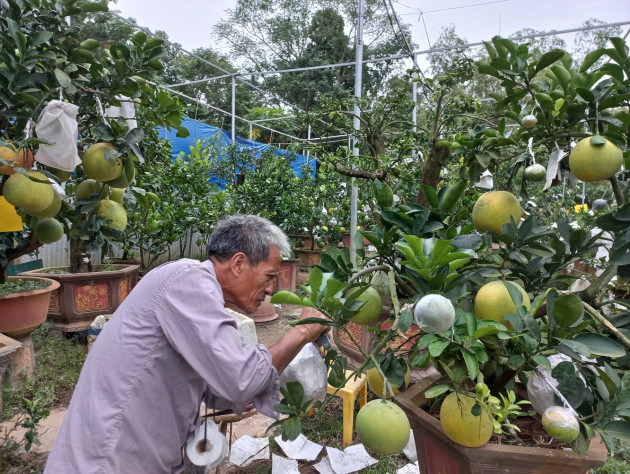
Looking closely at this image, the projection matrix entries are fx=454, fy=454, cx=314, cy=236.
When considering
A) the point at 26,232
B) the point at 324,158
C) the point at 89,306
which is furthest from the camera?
the point at 89,306

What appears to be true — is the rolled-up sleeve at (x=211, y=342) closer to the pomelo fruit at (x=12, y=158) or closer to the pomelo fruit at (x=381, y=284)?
the pomelo fruit at (x=381, y=284)

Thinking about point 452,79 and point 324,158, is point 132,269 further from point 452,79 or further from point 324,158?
point 452,79

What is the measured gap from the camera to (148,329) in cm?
120

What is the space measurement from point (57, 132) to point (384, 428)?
48.2 inches

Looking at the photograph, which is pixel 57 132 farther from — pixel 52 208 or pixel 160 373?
pixel 160 373

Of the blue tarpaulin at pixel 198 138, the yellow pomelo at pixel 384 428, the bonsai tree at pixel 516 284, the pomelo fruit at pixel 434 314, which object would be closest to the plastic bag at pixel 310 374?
the bonsai tree at pixel 516 284

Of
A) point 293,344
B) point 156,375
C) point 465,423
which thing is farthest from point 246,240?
point 465,423

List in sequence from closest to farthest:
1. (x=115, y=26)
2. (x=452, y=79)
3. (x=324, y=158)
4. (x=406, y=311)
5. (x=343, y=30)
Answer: (x=406, y=311), (x=452, y=79), (x=324, y=158), (x=115, y=26), (x=343, y=30)

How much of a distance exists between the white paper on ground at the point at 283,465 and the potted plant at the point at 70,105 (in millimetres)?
1362

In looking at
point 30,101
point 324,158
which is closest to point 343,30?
point 324,158

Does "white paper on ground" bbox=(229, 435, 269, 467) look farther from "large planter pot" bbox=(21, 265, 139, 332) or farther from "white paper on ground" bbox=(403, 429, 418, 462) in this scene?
"large planter pot" bbox=(21, 265, 139, 332)

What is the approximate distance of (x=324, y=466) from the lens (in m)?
2.28

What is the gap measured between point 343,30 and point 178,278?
21723mm

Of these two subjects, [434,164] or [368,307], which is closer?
[368,307]
